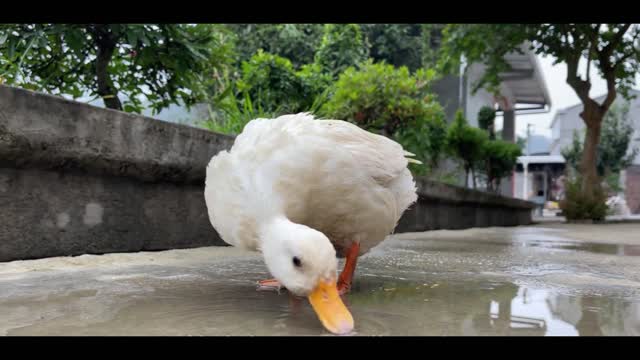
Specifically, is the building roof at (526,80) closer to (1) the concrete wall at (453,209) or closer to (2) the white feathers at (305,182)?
(1) the concrete wall at (453,209)

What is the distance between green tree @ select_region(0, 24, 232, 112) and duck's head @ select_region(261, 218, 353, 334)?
2.03m

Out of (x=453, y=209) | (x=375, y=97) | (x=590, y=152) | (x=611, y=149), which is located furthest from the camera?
(x=611, y=149)

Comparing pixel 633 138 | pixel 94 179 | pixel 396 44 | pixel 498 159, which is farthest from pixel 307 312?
pixel 633 138

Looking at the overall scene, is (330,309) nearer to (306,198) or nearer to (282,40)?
(306,198)

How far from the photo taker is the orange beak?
124 cm

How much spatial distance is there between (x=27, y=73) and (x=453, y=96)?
1349 centimetres

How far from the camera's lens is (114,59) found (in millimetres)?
3736

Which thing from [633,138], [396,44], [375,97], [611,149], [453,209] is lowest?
[453,209]

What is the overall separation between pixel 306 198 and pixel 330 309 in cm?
46

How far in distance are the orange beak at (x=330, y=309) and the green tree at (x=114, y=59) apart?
7.01ft

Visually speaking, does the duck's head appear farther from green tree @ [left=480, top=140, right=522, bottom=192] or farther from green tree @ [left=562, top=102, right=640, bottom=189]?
green tree @ [left=562, top=102, right=640, bottom=189]

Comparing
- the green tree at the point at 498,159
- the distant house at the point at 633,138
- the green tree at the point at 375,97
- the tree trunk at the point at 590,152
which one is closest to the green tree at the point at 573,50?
the tree trunk at the point at 590,152
